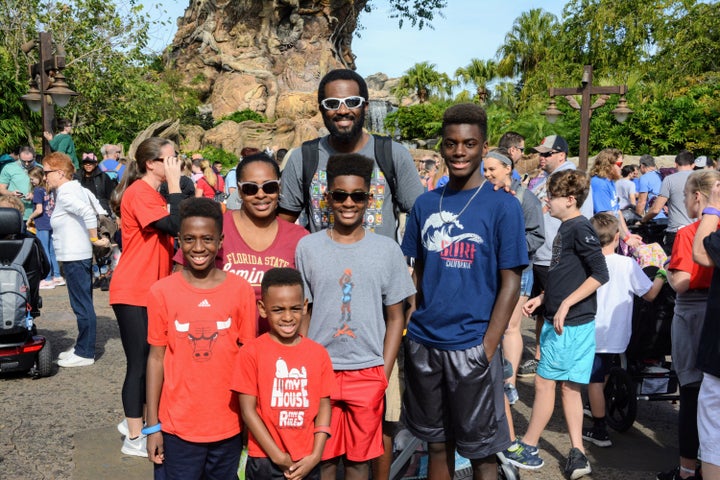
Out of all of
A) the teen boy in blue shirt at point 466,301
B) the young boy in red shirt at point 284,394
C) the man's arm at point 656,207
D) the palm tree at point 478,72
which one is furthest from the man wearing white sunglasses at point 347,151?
the palm tree at point 478,72

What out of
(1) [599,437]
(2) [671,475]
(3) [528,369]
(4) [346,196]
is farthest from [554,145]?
(4) [346,196]

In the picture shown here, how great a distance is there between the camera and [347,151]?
138 inches

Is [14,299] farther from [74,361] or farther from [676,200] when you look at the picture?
[676,200]

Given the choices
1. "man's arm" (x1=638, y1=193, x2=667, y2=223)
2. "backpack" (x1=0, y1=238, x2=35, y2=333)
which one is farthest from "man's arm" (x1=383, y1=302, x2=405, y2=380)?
"man's arm" (x1=638, y1=193, x2=667, y2=223)

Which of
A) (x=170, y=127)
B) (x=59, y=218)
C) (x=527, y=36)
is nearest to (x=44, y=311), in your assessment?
(x=59, y=218)

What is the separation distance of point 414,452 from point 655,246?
3.68 m

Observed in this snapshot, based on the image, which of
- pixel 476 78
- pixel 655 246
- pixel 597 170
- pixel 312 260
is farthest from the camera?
pixel 476 78

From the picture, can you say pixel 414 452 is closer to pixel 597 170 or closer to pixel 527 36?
pixel 597 170

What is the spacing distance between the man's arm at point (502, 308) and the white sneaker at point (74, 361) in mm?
4805

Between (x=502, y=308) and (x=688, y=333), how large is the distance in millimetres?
1684

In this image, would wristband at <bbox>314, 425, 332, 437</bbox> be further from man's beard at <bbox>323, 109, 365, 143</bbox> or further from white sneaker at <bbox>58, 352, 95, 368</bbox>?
white sneaker at <bbox>58, 352, 95, 368</bbox>

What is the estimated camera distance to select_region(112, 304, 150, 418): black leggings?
4.18 metres

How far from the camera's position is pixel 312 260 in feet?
10.1

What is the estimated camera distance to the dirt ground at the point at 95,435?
4266 millimetres
